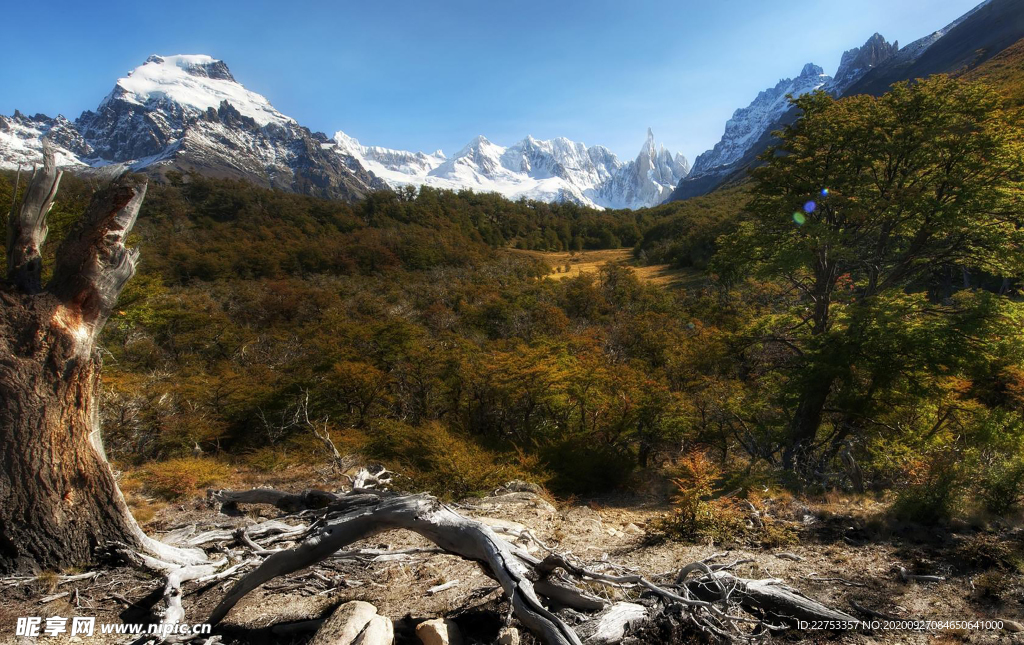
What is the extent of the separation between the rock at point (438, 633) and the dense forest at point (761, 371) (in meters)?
3.83

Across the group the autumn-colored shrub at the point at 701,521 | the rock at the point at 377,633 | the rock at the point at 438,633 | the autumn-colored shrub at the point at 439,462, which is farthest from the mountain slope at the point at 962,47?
the rock at the point at 377,633

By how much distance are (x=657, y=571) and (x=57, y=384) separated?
202 inches

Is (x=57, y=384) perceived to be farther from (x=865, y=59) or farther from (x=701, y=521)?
(x=865, y=59)

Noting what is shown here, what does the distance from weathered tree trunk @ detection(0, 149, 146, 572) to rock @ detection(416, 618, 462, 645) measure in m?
2.45

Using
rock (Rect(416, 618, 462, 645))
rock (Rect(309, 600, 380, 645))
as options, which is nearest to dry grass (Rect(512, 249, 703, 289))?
rock (Rect(416, 618, 462, 645))

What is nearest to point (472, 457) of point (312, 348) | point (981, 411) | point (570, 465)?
point (570, 465)

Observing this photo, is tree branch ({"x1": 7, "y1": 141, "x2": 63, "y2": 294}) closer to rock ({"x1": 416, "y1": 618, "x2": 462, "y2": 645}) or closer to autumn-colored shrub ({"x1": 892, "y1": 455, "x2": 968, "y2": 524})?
rock ({"x1": 416, "y1": 618, "x2": 462, "y2": 645})

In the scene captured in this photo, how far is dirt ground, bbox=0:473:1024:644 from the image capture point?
2762 millimetres

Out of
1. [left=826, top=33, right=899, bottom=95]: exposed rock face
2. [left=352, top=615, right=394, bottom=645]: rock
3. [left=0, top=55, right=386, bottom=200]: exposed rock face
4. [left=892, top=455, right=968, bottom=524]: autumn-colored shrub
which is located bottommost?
[left=892, top=455, right=968, bottom=524]: autumn-colored shrub

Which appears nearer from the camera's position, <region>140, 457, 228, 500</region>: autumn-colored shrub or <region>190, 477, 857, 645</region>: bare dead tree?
<region>190, 477, 857, 645</region>: bare dead tree

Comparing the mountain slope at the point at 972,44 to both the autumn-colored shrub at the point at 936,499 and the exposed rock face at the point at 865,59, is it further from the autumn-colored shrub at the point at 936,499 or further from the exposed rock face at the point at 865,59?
the autumn-colored shrub at the point at 936,499

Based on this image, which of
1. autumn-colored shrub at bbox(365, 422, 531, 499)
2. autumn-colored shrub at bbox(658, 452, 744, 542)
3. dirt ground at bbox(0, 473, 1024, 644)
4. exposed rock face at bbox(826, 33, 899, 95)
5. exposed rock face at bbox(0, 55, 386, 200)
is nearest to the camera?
dirt ground at bbox(0, 473, 1024, 644)

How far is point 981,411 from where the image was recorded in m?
7.00

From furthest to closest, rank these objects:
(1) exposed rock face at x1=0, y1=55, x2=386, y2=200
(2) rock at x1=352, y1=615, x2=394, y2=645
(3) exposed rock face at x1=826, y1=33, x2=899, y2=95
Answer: (1) exposed rock face at x1=0, y1=55, x2=386, y2=200
(3) exposed rock face at x1=826, y1=33, x2=899, y2=95
(2) rock at x1=352, y1=615, x2=394, y2=645
